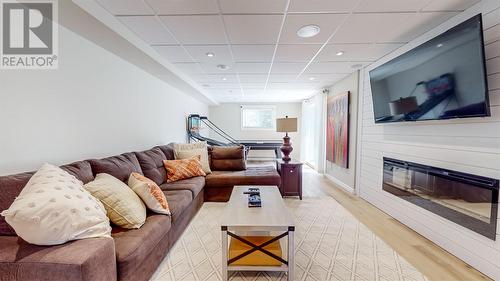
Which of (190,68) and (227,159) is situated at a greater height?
(190,68)

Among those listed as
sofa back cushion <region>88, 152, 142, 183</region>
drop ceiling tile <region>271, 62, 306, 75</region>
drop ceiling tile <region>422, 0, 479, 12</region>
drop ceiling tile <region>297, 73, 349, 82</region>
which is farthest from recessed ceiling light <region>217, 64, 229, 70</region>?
drop ceiling tile <region>422, 0, 479, 12</region>

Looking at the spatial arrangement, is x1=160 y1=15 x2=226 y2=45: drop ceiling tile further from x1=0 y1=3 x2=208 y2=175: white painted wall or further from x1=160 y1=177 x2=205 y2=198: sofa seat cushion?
x1=160 y1=177 x2=205 y2=198: sofa seat cushion

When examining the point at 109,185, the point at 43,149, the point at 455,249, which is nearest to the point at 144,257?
the point at 109,185

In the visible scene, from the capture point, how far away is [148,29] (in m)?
2.38

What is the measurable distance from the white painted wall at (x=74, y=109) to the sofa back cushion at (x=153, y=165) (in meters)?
0.30

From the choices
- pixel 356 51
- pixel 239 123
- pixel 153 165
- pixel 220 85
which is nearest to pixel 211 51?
pixel 153 165

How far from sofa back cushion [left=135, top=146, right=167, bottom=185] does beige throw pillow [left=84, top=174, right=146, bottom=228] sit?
3.43ft

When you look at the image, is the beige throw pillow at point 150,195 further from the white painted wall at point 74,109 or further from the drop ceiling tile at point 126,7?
the drop ceiling tile at point 126,7

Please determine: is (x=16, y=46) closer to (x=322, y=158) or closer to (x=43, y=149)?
(x=43, y=149)

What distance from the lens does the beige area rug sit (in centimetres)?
178

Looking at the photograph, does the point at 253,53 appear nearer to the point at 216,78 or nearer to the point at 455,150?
the point at 216,78

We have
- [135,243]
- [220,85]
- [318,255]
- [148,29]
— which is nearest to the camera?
[135,243]

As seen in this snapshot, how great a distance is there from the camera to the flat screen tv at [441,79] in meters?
1.75

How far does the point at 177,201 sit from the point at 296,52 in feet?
8.12
